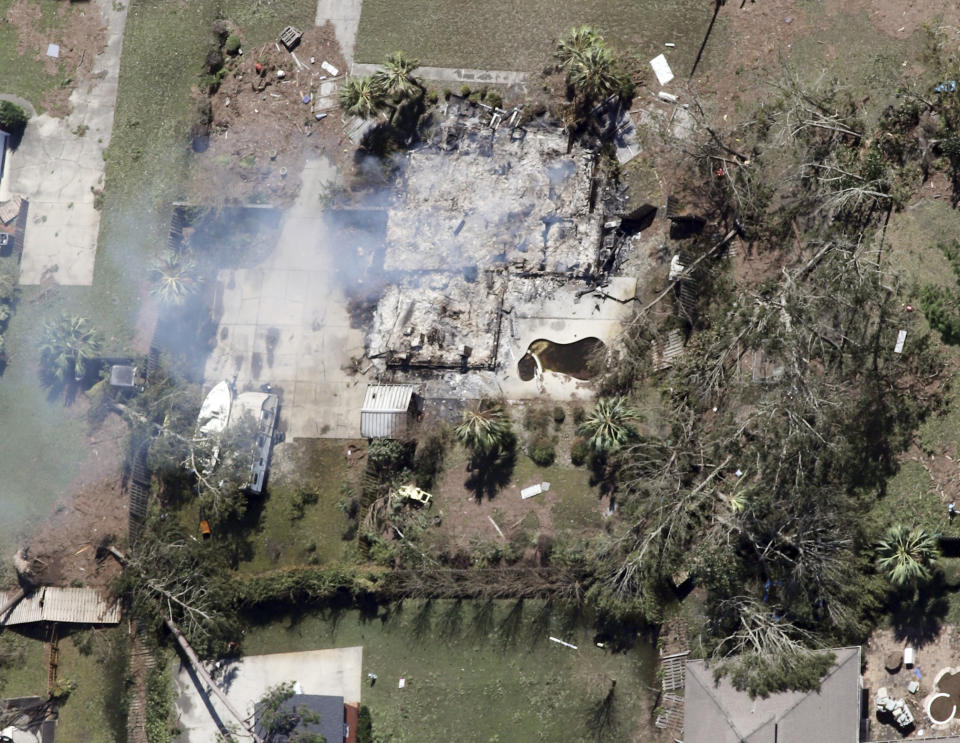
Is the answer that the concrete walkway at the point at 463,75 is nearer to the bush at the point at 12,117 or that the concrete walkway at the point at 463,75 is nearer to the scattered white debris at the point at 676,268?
the scattered white debris at the point at 676,268

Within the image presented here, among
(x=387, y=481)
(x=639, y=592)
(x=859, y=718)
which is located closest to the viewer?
(x=859, y=718)

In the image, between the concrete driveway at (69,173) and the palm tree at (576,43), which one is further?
the concrete driveway at (69,173)

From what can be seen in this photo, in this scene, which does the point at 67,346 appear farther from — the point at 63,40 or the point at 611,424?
the point at 611,424

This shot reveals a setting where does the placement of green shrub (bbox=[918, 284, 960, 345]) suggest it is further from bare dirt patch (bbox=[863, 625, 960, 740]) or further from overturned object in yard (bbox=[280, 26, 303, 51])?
overturned object in yard (bbox=[280, 26, 303, 51])

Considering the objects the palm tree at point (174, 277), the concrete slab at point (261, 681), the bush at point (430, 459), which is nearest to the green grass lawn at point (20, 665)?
the concrete slab at point (261, 681)

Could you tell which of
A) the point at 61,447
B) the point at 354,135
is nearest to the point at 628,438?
the point at 354,135

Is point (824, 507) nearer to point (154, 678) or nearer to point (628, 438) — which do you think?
point (628, 438)

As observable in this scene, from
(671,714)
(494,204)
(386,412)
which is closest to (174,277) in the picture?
(386,412)
